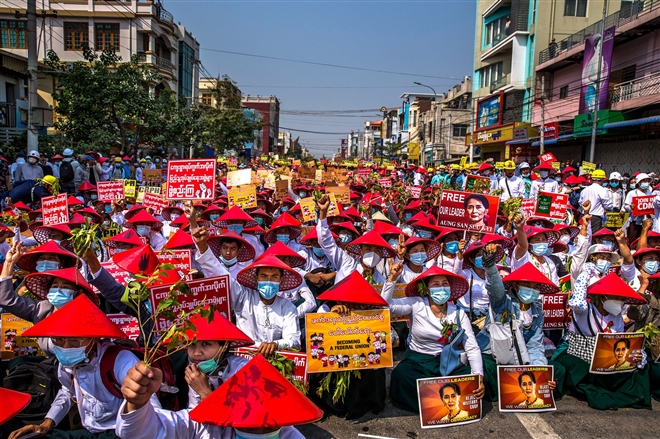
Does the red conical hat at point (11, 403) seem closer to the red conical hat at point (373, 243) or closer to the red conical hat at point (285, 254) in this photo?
the red conical hat at point (285, 254)

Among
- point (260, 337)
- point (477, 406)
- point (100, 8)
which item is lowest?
point (477, 406)

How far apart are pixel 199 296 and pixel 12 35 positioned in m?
41.0

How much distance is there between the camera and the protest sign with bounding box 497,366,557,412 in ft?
17.4

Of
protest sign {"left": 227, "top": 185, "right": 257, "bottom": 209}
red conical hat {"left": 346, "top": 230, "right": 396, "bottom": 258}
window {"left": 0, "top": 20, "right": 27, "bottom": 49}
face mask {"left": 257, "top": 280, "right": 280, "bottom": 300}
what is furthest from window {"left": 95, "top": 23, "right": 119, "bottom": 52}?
face mask {"left": 257, "top": 280, "right": 280, "bottom": 300}

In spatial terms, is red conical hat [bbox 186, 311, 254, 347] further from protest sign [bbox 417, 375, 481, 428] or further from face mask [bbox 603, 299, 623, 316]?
face mask [bbox 603, 299, 623, 316]

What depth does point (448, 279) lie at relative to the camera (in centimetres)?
546

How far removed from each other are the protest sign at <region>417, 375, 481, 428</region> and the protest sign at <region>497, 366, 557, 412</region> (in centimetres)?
33

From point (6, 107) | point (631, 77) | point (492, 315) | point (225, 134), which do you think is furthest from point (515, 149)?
point (492, 315)

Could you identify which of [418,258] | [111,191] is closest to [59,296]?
[418,258]

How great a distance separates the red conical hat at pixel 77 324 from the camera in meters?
3.27

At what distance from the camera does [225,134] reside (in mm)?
37938

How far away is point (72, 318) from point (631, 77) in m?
27.1

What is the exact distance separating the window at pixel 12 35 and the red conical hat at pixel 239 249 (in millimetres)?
38164

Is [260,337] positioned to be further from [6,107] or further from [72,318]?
[6,107]
